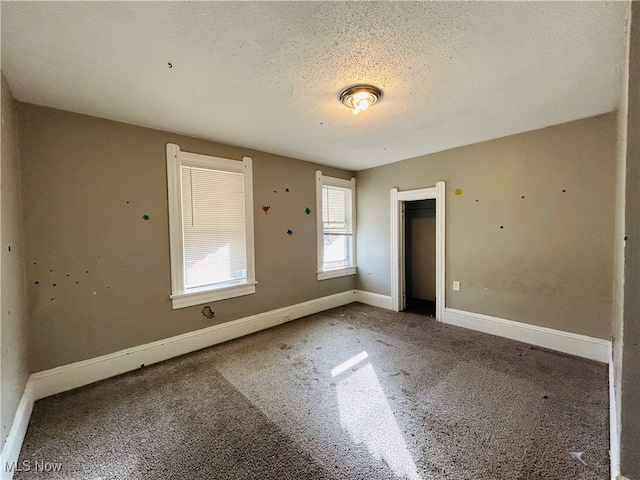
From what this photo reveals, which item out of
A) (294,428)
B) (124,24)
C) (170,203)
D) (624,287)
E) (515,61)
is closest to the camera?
(624,287)

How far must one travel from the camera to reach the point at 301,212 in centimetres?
398

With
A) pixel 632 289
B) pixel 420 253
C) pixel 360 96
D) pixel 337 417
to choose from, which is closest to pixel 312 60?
pixel 360 96

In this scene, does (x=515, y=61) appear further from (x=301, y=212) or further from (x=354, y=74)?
(x=301, y=212)

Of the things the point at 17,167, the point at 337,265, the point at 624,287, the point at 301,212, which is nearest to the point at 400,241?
the point at 337,265

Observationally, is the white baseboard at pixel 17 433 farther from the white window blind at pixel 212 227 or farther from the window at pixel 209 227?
the white window blind at pixel 212 227

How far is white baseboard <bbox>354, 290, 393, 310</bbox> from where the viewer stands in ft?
14.4

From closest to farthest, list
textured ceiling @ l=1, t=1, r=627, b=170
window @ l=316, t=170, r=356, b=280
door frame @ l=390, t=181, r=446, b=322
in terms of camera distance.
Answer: textured ceiling @ l=1, t=1, r=627, b=170 < door frame @ l=390, t=181, r=446, b=322 < window @ l=316, t=170, r=356, b=280

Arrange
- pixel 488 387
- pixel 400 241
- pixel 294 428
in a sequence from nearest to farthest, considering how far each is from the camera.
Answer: pixel 294 428 < pixel 488 387 < pixel 400 241

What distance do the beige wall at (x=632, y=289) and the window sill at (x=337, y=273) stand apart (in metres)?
3.36

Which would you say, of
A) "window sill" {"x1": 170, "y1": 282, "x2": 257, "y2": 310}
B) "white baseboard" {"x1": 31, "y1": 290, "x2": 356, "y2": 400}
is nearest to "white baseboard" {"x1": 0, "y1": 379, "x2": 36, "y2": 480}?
"white baseboard" {"x1": 31, "y1": 290, "x2": 356, "y2": 400}

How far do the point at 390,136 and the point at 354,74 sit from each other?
1.34 metres

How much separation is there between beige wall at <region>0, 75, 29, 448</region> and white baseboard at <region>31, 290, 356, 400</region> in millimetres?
230

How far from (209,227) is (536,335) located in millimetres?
3840

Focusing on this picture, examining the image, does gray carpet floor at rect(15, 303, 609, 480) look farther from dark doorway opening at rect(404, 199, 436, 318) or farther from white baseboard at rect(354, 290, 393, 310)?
dark doorway opening at rect(404, 199, 436, 318)
